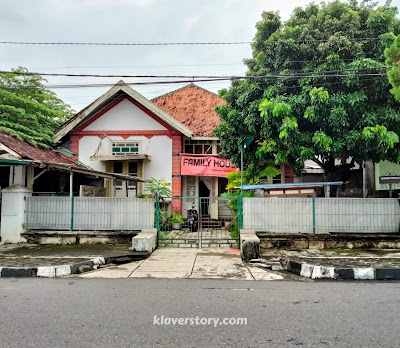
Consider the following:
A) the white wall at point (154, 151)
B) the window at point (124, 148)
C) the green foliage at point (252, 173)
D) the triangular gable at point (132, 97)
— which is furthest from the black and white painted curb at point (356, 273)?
the window at point (124, 148)

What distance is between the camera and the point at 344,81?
1016 centimetres

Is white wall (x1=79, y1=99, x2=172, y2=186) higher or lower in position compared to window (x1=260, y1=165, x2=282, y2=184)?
higher

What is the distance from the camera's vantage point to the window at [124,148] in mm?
15477

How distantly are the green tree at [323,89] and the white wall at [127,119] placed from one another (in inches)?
197

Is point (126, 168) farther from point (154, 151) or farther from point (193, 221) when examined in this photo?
point (193, 221)

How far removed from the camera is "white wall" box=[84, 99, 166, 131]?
15.5 metres

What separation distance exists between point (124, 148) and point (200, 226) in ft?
22.6

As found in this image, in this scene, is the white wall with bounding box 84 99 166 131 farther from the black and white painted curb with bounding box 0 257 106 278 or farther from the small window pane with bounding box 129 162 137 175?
the black and white painted curb with bounding box 0 257 106 278

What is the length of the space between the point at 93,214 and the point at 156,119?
681cm

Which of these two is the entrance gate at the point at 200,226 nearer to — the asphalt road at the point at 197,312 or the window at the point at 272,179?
the window at the point at 272,179

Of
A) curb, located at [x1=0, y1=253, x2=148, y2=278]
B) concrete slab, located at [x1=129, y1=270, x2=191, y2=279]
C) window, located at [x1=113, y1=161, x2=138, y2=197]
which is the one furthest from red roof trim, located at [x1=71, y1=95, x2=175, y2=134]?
concrete slab, located at [x1=129, y1=270, x2=191, y2=279]

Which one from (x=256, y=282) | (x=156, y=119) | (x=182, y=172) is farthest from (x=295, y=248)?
(x=156, y=119)

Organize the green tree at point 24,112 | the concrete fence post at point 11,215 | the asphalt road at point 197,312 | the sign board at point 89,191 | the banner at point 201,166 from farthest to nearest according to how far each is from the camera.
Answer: the banner at point 201,166, the green tree at point 24,112, the sign board at point 89,191, the concrete fence post at point 11,215, the asphalt road at point 197,312

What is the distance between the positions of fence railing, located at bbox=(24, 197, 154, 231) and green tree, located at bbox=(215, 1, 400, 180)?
459cm
